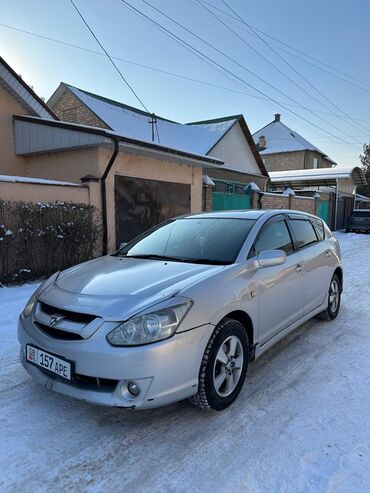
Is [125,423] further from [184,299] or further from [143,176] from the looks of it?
[143,176]

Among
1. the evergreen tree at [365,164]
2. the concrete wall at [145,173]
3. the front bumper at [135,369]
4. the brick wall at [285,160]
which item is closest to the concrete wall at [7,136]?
the concrete wall at [145,173]

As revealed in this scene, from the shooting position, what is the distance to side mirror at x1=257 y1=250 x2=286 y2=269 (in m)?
3.23

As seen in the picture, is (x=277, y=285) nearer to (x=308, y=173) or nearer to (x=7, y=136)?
(x=7, y=136)

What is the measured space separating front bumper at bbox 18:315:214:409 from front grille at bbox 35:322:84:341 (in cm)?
3

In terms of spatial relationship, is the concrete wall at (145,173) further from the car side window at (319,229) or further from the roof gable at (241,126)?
the roof gable at (241,126)

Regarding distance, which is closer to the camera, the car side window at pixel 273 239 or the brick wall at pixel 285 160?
the car side window at pixel 273 239

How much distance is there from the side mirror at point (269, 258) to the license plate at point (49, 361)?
175 cm

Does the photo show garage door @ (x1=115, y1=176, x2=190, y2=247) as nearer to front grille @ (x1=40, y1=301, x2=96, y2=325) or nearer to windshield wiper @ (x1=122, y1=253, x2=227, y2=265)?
windshield wiper @ (x1=122, y1=253, x2=227, y2=265)

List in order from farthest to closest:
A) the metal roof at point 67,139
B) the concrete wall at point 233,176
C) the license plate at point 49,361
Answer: the concrete wall at point 233,176 < the metal roof at point 67,139 < the license plate at point 49,361

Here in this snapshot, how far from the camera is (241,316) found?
297cm

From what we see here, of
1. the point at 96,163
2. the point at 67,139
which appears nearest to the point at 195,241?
the point at 96,163

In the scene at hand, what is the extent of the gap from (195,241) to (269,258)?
768 mm

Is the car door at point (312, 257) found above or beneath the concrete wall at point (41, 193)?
beneath

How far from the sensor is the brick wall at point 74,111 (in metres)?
15.9
